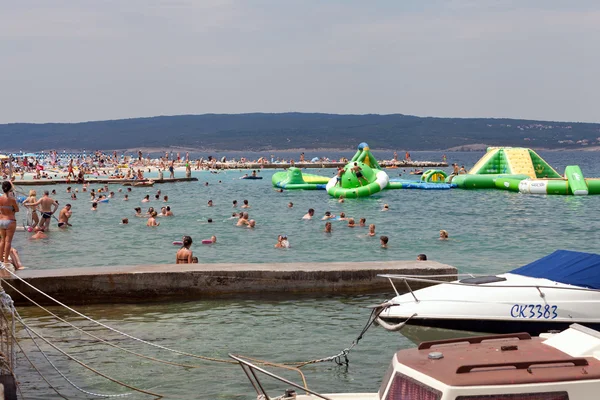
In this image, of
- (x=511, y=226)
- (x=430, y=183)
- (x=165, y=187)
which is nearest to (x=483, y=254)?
(x=511, y=226)

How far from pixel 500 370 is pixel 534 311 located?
4814 mm

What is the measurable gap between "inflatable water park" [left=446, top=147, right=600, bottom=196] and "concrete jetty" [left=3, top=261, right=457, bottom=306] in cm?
3493

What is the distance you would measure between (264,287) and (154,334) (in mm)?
2932

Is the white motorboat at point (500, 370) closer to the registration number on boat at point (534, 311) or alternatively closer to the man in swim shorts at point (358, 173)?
the registration number on boat at point (534, 311)

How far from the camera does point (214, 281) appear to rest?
14.4 meters

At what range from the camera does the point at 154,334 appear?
12164mm

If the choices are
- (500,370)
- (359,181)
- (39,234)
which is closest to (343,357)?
(500,370)

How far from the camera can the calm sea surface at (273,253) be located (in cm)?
1045

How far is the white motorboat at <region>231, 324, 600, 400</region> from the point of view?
5113mm

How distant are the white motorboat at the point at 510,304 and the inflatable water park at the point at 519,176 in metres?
38.4

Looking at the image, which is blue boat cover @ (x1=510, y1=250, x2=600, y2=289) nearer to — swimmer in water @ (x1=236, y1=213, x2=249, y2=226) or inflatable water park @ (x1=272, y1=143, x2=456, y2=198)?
swimmer in water @ (x1=236, y1=213, x2=249, y2=226)

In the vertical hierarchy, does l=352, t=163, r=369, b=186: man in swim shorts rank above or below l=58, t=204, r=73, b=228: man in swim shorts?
above

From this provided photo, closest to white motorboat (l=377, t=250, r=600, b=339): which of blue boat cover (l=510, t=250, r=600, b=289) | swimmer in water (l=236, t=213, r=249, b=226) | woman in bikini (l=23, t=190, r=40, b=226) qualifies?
blue boat cover (l=510, t=250, r=600, b=289)

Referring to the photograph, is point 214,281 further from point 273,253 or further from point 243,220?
point 243,220
